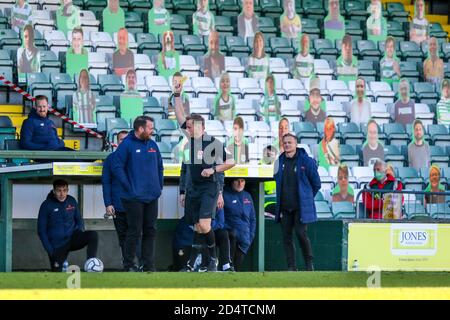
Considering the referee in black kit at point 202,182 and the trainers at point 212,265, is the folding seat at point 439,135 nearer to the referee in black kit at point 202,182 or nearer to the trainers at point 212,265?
the referee in black kit at point 202,182

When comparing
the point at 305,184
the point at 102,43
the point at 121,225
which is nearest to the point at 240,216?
the point at 305,184

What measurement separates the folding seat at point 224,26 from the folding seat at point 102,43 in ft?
8.01

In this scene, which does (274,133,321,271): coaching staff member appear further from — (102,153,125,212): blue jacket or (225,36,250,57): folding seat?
(225,36,250,57): folding seat

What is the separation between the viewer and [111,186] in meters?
15.5

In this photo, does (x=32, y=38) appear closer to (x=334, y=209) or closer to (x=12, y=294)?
(x=334, y=209)

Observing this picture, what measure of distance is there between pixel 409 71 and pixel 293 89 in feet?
9.58

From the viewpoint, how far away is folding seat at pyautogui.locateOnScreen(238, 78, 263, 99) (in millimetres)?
23359

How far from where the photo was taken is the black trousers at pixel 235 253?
56.0 feet

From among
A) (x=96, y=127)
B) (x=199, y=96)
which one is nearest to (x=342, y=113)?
(x=199, y=96)

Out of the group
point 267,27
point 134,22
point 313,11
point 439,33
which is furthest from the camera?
point 439,33

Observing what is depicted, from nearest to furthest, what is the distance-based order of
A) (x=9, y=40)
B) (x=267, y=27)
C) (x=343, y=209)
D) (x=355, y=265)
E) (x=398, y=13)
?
(x=355, y=265), (x=343, y=209), (x=9, y=40), (x=267, y=27), (x=398, y=13)

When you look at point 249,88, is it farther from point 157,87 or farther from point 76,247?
point 76,247

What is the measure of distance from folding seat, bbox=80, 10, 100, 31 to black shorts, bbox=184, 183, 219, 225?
810 cm

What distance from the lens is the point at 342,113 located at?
2373 cm
